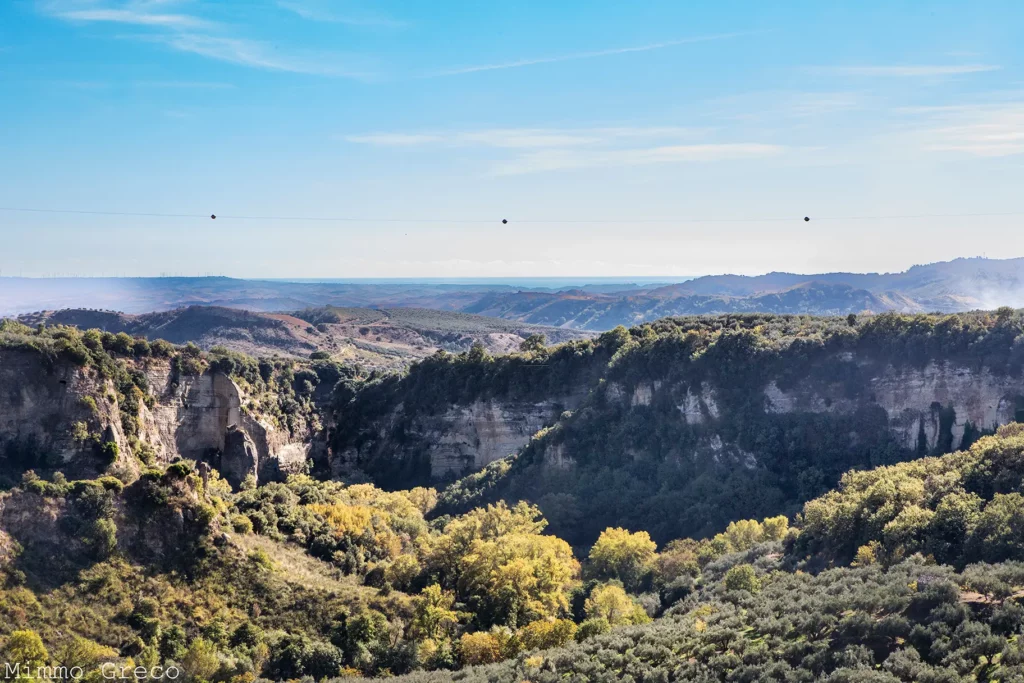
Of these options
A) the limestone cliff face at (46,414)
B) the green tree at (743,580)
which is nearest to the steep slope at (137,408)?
the limestone cliff face at (46,414)

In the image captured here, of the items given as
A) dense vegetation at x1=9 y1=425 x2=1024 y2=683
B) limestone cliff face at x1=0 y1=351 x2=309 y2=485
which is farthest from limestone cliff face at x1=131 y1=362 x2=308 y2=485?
dense vegetation at x1=9 y1=425 x2=1024 y2=683

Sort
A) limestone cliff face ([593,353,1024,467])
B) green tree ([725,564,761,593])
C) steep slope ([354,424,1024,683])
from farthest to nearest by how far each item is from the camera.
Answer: limestone cliff face ([593,353,1024,467]), green tree ([725,564,761,593]), steep slope ([354,424,1024,683])

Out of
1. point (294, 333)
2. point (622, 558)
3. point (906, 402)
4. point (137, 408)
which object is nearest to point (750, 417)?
point (906, 402)

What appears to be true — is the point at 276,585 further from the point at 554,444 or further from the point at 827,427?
the point at 827,427

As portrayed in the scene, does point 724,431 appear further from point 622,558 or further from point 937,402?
point 622,558

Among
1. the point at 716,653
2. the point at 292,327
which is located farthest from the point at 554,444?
the point at 292,327

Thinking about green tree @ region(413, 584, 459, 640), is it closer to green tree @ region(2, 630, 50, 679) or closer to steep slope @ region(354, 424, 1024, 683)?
steep slope @ region(354, 424, 1024, 683)
